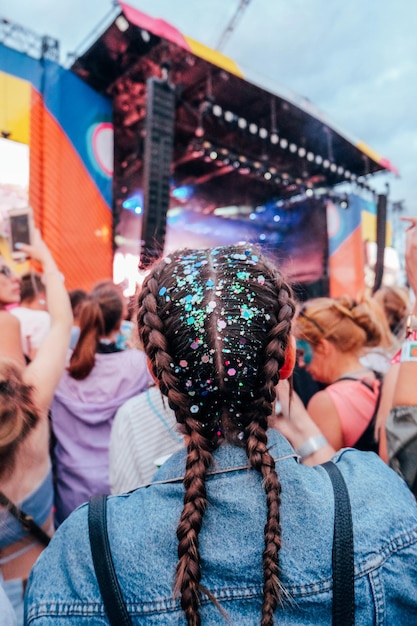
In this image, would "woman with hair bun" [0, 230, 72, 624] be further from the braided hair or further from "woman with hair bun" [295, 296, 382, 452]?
"woman with hair bun" [295, 296, 382, 452]

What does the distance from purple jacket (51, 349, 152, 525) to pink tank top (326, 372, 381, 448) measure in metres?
0.84

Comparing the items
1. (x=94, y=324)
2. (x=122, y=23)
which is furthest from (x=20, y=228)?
(x=122, y=23)

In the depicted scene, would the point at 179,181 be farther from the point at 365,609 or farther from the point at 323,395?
the point at 365,609

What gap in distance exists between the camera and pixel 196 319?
73 cm

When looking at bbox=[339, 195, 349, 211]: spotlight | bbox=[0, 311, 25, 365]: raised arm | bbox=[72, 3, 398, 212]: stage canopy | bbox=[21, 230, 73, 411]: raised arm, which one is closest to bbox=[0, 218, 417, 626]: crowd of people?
bbox=[21, 230, 73, 411]: raised arm

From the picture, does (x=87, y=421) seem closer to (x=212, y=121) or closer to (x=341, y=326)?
(x=341, y=326)

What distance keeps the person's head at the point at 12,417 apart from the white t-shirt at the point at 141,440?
16.8 inches

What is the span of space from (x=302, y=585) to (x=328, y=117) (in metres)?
11.5

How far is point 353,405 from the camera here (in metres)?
1.68

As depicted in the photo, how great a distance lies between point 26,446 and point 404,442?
855mm

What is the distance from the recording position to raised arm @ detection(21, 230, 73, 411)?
1235 millimetres

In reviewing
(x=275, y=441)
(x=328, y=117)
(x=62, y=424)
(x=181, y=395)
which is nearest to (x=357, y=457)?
(x=275, y=441)

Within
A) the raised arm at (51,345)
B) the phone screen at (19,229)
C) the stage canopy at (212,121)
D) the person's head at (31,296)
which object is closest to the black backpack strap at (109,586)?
the raised arm at (51,345)

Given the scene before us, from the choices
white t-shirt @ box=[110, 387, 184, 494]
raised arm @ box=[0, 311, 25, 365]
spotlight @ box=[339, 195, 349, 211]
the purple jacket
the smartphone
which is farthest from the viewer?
spotlight @ box=[339, 195, 349, 211]
